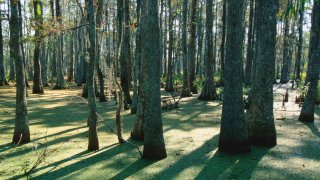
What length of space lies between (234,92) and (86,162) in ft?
11.0

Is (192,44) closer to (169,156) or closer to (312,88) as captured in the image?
(312,88)

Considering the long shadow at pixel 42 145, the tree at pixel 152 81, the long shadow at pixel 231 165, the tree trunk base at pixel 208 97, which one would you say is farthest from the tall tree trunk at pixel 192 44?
the long shadow at pixel 231 165

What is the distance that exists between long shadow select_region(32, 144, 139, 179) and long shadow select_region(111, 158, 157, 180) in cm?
75

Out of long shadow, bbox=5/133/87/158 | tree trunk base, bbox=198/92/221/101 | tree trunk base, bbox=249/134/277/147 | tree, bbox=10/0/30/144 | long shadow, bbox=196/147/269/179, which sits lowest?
long shadow, bbox=196/147/269/179

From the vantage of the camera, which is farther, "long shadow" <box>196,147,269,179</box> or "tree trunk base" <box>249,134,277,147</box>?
"tree trunk base" <box>249,134,277,147</box>

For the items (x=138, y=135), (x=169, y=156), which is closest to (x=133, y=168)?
(x=169, y=156)

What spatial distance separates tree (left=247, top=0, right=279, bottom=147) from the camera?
7523mm

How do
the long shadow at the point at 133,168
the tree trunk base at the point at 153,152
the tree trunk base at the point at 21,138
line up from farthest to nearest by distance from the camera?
the tree trunk base at the point at 21,138 < the tree trunk base at the point at 153,152 < the long shadow at the point at 133,168

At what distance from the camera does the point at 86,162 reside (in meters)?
6.61

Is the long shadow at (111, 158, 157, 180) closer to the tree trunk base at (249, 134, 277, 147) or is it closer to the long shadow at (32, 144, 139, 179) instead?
the long shadow at (32, 144, 139, 179)

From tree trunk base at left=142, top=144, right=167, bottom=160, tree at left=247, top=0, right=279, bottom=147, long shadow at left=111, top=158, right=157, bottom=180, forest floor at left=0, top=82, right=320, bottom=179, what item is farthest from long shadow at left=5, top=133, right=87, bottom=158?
tree at left=247, top=0, right=279, bottom=147

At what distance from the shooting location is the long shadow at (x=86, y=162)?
5.90m

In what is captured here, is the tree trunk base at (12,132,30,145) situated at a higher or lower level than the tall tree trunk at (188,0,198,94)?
lower

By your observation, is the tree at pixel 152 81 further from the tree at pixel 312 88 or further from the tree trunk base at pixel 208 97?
the tree trunk base at pixel 208 97
